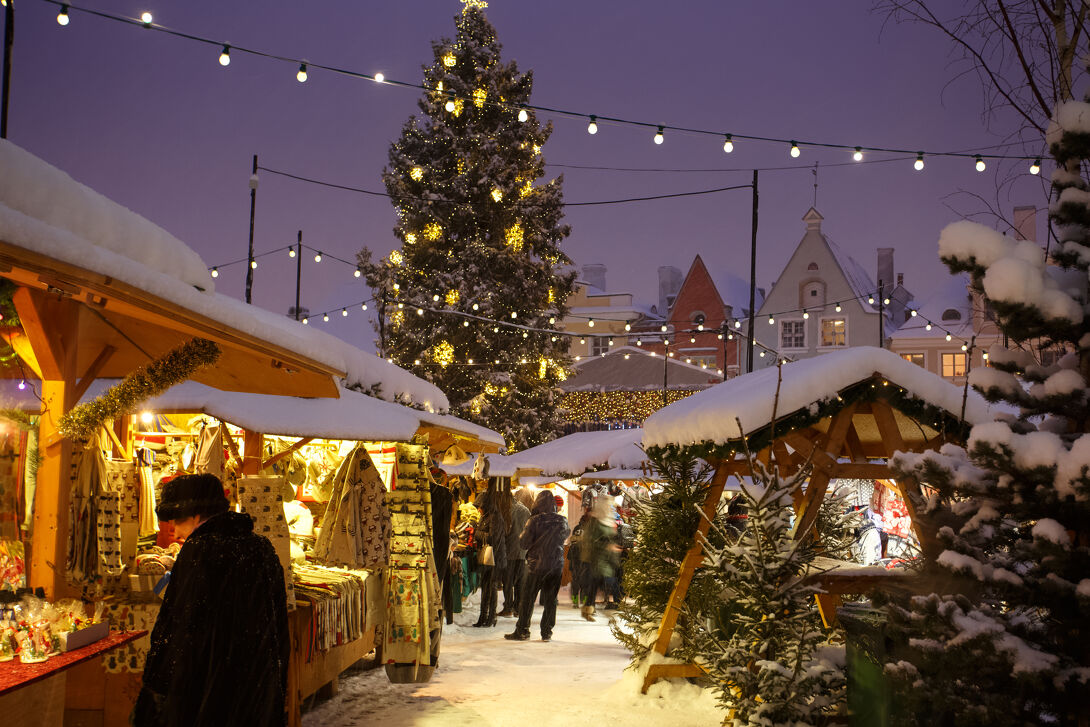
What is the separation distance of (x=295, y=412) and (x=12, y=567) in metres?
3.31

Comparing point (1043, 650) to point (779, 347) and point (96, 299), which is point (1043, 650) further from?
point (779, 347)

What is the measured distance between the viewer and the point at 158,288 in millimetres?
4527

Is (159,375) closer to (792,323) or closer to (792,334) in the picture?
(792,334)

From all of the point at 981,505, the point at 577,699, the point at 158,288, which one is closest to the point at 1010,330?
the point at 981,505

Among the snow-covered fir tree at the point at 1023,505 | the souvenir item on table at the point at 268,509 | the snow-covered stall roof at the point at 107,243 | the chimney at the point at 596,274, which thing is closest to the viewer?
the snow-covered fir tree at the point at 1023,505

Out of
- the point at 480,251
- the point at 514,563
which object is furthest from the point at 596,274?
the point at 514,563

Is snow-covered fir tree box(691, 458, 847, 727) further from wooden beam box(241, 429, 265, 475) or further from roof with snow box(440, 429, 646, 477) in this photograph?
roof with snow box(440, 429, 646, 477)

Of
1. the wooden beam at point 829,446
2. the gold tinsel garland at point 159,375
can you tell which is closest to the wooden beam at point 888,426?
the wooden beam at point 829,446

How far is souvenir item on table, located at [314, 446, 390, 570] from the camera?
895 cm

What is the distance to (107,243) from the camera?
4.63 meters

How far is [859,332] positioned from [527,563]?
33757 mm

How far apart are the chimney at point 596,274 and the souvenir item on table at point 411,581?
172ft

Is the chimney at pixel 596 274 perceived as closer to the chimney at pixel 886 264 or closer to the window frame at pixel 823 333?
the chimney at pixel 886 264

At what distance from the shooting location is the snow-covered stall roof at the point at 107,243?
3895mm
